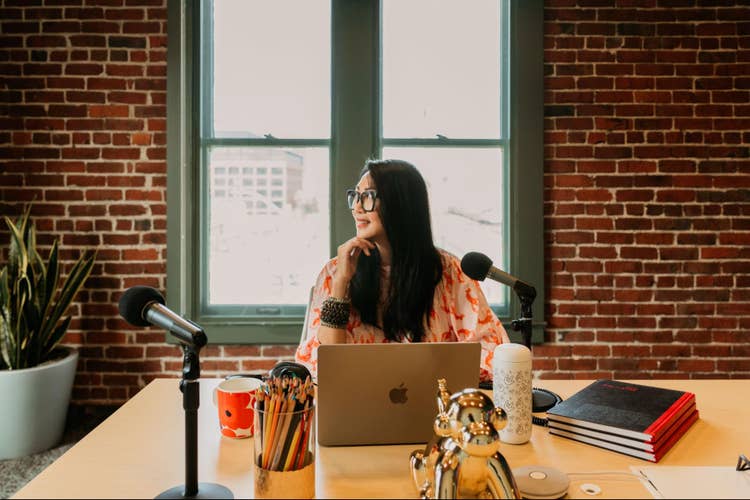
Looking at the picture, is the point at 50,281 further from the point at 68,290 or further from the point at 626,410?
the point at 626,410

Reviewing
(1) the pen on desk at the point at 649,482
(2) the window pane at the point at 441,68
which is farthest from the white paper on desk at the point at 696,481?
(2) the window pane at the point at 441,68

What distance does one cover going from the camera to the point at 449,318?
2.01 m

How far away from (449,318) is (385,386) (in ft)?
2.99

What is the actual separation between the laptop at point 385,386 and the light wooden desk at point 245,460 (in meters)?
0.04

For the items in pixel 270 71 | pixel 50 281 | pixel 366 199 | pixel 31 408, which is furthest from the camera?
pixel 270 71

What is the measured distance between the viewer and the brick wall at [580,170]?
2963mm

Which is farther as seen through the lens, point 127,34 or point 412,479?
point 127,34

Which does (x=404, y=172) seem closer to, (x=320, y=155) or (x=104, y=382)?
(x=320, y=155)

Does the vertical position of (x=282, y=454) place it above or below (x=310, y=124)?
below

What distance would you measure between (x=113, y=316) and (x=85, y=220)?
0.56m

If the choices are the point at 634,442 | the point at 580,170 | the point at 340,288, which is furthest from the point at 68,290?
the point at 580,170

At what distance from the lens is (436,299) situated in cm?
202

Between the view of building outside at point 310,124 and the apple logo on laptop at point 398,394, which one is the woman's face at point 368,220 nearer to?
the apple logo on laptop at point 398,394

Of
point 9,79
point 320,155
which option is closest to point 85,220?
point 9,79
